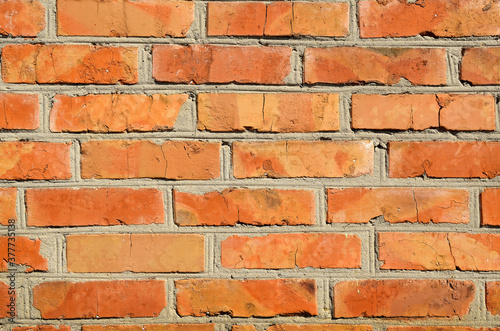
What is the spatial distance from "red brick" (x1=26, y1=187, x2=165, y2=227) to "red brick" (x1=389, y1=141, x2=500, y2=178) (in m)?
0.53

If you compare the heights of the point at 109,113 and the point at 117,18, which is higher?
the point at 117,18

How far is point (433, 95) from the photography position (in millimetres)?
883

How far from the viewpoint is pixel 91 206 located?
0.88 metres

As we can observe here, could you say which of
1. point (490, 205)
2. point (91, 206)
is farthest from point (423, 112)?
point (91, 206)

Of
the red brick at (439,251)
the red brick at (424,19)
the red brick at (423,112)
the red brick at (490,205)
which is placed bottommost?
the red brick at (439,251)

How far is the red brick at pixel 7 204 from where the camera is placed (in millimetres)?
875

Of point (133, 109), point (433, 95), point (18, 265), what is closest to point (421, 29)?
point (433, 95)

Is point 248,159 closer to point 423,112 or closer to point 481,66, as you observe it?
point 423,112

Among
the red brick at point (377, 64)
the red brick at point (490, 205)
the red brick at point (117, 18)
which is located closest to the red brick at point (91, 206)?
the red brick at point (117, 18)

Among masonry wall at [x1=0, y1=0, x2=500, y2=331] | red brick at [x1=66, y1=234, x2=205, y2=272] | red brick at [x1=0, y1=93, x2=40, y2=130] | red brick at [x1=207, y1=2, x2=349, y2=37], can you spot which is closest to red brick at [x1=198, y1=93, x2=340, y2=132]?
masonry wall at [x1=0, y1=0, x2=500, y2=331]

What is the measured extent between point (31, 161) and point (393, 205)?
2.59 feet

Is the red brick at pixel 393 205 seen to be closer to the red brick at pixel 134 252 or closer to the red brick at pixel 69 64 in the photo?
the red brick at pixel 134 252

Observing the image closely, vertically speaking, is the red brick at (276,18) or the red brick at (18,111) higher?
the red brick at (276,18)

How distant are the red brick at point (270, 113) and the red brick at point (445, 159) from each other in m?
0.17
